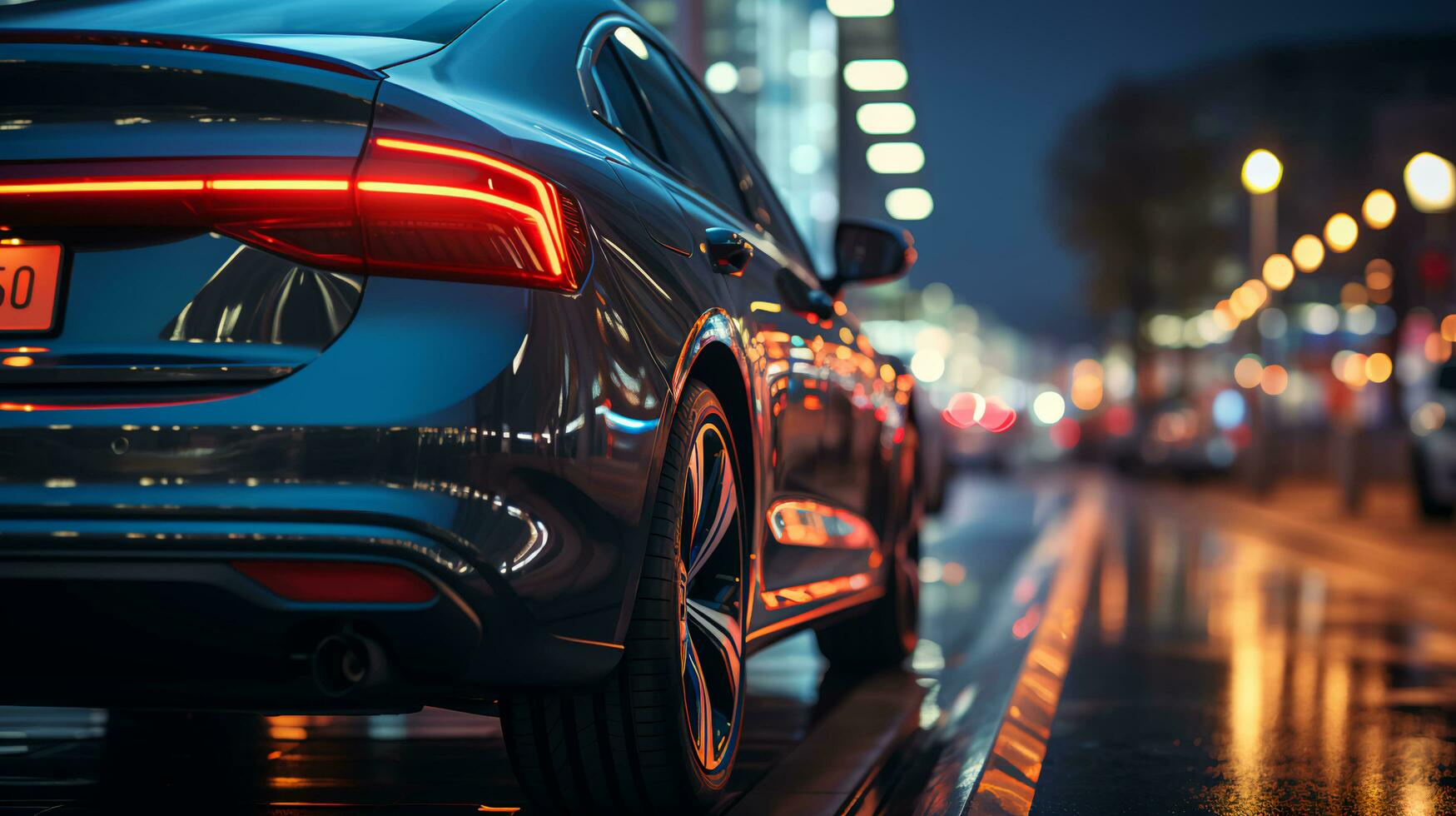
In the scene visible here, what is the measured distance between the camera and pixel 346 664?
9.15 feet

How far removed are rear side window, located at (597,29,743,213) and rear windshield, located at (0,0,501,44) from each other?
1.33 ft

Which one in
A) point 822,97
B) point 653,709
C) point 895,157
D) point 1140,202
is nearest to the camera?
point 653,709

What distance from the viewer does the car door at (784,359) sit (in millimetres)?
4090

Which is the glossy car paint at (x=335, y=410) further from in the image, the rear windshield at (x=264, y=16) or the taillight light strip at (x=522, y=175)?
the rear windshield at (x=264, y=16)

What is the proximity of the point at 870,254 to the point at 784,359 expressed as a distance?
1402 mm

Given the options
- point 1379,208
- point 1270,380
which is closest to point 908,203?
point 1270,380

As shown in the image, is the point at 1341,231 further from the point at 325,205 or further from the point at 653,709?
the point at 325,205

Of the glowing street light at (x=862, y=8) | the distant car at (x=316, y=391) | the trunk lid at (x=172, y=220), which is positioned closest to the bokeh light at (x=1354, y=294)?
the glowing street light at (x=862, y=8)

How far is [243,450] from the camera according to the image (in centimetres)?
273

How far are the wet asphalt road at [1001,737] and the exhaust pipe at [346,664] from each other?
44.7 inches

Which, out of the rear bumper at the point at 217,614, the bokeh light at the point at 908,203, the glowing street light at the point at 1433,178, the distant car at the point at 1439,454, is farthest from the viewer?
the bokeh light at the point at 908,203

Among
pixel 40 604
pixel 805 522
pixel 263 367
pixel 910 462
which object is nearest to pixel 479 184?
pixel 263 367

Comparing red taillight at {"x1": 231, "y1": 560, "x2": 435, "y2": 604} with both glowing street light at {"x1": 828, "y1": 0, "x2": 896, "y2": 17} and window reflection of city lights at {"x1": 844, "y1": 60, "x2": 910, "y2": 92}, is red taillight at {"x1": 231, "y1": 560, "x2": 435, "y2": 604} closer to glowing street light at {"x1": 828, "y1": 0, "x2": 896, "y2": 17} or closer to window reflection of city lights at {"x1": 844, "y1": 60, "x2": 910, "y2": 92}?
glowing street light at {"x1": 828, "y1": 0, "x2": 896, "y2": 17}

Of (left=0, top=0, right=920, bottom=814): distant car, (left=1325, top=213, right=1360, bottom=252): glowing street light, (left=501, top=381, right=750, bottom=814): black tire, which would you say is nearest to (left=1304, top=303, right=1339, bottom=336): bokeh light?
(left=1325, top=213, right=1360, bottom=252): glowing street light
